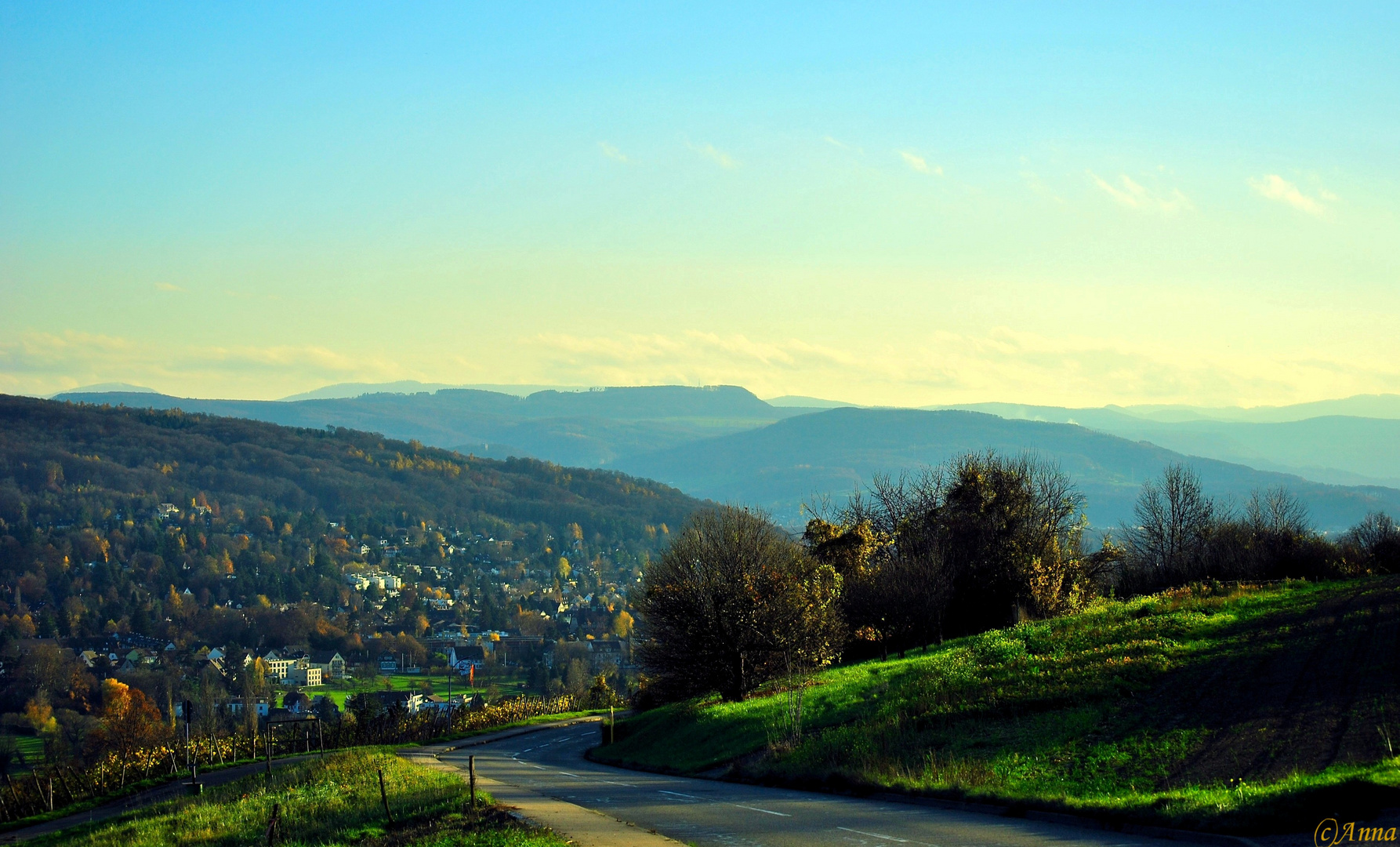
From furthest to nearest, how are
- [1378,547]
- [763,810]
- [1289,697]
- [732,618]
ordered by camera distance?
[1378,547]
[732,618]
[1289,697]
[763,810]

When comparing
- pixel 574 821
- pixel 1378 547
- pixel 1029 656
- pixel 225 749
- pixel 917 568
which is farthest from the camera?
pixel 1378 547

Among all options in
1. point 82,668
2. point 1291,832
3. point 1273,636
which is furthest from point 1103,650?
point 82,668

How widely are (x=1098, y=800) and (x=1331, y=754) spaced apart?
4.54 meters

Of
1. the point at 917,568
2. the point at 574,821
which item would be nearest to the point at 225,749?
the point at 917,568

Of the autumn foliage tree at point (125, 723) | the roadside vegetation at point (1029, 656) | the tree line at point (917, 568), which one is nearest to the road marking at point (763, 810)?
the roadside vegetation at point (1029, 656)

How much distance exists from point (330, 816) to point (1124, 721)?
1685 cm

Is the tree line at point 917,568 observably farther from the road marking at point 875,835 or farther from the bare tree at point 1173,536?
the road marking at point 875,835

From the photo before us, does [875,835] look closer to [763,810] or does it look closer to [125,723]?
[763,810]

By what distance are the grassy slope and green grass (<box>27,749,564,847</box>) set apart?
24.8ft

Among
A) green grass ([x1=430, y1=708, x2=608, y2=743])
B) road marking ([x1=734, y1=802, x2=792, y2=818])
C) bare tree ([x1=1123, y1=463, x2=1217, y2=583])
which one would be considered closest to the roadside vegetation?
bare tree ([x1=1123, y1=463, x2=1217, y2=583])

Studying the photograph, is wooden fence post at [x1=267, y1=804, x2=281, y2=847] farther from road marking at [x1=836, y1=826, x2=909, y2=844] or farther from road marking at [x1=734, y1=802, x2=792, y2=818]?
road marking at [x1=836, y1=826, x2=909, y2=844]

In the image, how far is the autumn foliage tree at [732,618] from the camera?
133 feet

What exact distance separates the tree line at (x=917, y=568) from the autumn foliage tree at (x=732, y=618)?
6cm

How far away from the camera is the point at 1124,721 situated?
23.1 metres
